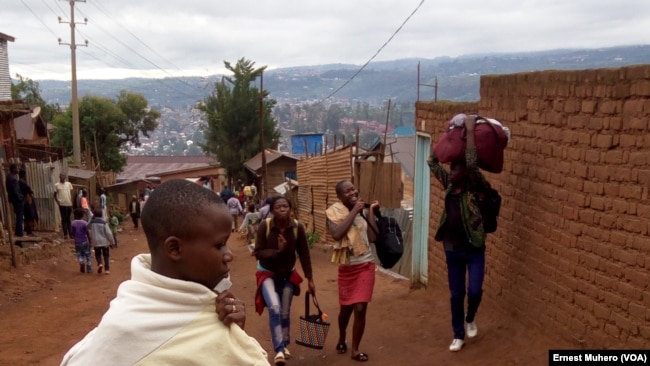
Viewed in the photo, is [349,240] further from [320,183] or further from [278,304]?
Answer: [320,183]

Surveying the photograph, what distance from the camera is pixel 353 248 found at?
6672 millimetres

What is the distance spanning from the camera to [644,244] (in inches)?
186

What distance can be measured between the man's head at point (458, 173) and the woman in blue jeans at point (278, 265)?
1553mm

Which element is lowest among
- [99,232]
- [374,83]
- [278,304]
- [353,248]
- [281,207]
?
[99,232]

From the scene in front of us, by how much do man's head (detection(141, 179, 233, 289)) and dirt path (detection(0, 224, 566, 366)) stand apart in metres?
4.52

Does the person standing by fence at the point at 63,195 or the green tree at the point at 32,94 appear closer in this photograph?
the person standing by fence at the point at 63,195

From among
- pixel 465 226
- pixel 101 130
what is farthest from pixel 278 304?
pixel 101 130

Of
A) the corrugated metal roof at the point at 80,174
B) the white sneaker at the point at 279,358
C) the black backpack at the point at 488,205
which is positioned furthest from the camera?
the corrugated metal roof at the point at 80,174

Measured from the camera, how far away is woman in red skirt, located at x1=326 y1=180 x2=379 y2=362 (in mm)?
6668

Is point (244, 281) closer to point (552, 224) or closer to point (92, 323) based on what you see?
point (92, 323)

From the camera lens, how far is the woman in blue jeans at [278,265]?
651 centimetres

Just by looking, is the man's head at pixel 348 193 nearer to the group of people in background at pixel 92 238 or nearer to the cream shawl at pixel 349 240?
the cream shawl at pixel 349 240

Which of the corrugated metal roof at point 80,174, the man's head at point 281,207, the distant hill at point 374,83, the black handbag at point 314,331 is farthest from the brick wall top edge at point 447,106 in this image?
Result: the distant hill at point 374,83

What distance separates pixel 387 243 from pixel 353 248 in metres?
0.39
